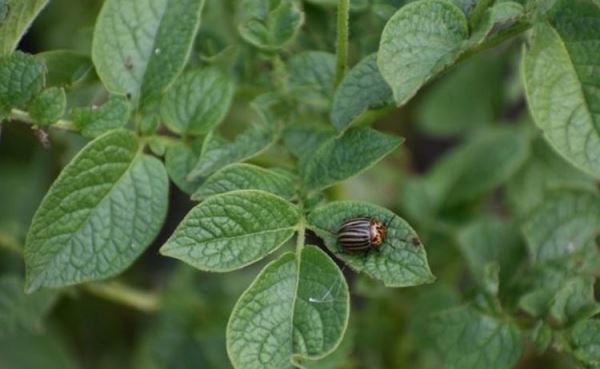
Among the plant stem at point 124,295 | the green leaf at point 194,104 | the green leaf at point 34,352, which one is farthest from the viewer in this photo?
the green leaf at point 34,352

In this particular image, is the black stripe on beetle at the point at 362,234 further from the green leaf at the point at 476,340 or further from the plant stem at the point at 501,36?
the green leaf at the point at 476,340

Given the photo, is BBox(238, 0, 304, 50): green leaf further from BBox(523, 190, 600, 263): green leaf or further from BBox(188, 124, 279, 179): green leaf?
BBox(523, 190, 600, 263): green leaf

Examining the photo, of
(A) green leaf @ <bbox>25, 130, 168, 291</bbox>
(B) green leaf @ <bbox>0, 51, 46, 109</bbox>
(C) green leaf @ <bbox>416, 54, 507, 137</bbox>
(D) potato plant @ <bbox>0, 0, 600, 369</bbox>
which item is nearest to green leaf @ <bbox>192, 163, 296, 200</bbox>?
(D) potato plant @ <bbox>0, 0, 600, 369</bbox>

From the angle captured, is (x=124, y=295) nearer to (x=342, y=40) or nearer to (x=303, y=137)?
(x=303, y=137)

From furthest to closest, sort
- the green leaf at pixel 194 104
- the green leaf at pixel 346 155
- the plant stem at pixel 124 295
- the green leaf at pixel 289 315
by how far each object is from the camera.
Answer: the plant stem at pixel 124 295 → the green leaf at pixel 194 104 → the green leaf at pixel 346 155 → the green leaf at pixel 289 315

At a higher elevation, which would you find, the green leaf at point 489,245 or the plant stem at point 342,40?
the plant stem at point 342,40

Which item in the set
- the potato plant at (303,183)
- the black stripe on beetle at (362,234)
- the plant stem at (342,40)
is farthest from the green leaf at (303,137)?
the black stripe on beetle at (362,234)
